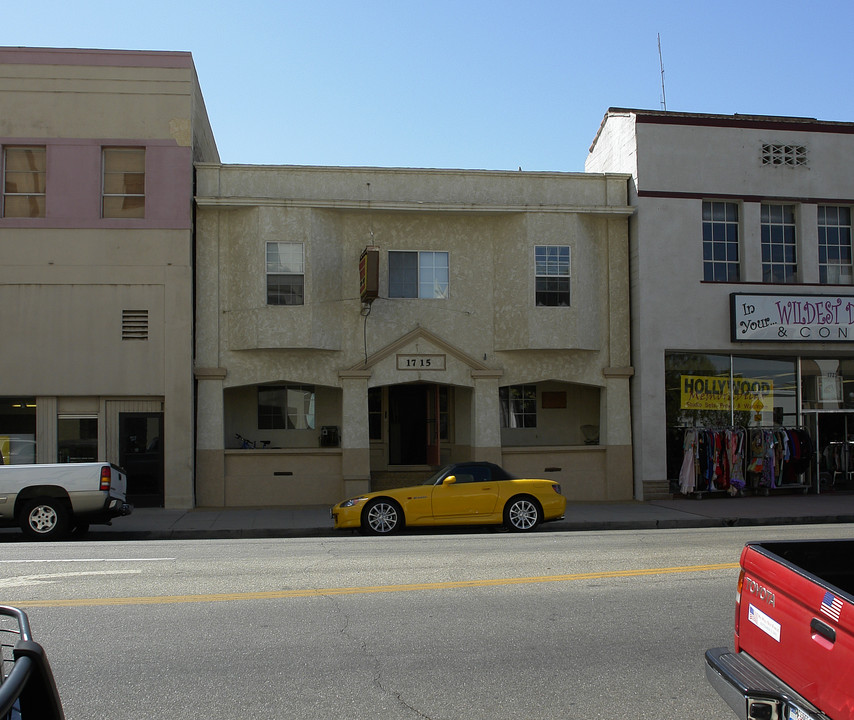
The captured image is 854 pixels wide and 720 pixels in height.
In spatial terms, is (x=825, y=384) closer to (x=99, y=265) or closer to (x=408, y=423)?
(x=408, y=423)

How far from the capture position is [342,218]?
19969mm

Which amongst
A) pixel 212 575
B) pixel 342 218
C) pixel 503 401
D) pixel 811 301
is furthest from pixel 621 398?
pixel 212 575

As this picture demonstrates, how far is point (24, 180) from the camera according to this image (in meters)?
19.0

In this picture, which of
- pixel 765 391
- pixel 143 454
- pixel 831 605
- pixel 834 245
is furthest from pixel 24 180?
pixel 834 245

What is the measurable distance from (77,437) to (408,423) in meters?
8.17

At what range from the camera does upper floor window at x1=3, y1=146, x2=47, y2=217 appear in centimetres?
1889

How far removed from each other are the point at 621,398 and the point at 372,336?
630 cm

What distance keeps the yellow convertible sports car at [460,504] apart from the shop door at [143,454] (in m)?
6.07

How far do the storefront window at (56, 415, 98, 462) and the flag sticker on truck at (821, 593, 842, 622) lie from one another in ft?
56.8

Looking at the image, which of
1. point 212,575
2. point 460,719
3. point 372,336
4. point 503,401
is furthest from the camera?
point 503,401

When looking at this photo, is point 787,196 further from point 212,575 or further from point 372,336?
point 212,575

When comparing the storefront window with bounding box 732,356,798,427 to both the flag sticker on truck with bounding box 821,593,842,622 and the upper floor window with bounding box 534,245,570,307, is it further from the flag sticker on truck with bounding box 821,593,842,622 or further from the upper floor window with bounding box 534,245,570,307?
the flag sticker on truck with bounding box 821,593,842,622

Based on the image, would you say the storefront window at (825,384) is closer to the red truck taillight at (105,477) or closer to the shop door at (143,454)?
the shop door at (143,454)

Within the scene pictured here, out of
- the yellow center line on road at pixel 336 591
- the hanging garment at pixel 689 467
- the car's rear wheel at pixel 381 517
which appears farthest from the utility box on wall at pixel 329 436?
the yellow center line on road at pixel 336 591
